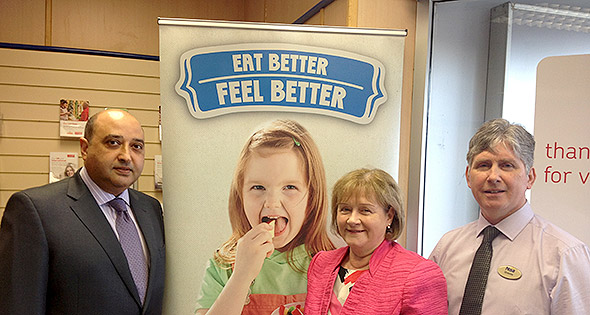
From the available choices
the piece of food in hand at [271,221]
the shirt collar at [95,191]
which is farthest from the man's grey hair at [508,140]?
the shirt collar at [95,191]

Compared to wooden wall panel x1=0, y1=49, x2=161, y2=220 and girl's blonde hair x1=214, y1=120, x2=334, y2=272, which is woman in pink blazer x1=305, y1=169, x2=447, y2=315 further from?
wooden wall panel x1=0, y1=49, x2=161, y2=220

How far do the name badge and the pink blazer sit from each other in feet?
0.77

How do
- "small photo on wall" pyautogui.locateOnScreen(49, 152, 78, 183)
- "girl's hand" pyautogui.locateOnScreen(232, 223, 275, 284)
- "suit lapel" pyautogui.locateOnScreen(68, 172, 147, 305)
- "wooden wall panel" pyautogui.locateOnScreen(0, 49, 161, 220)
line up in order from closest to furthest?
"suit lapel" pyautogui.locateOnScreen(68, 172, 147, 305) → "girl's hand" pyautogui.locateOnScreen(232, 223, 275, 284) → "wooden wall panel" pyautogui.locateOnScreen(0, 49, 161, 220) → "small photo on wall" pyautogui.locateOnScreen(49, 152, 78, 183)

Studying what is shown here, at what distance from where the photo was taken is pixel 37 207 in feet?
6.23

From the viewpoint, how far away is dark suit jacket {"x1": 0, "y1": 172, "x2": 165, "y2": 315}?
1864 millimetres

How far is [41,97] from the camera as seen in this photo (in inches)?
153

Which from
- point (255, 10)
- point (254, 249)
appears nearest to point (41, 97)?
point (255, 10)

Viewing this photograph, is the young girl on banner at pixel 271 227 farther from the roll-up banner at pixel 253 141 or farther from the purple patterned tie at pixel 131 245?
the purple patterned tie at pixel 131 245

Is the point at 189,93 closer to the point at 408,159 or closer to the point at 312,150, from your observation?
the point at 312,150

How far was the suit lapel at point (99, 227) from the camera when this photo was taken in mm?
1978

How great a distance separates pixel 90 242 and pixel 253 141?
0.83 metres

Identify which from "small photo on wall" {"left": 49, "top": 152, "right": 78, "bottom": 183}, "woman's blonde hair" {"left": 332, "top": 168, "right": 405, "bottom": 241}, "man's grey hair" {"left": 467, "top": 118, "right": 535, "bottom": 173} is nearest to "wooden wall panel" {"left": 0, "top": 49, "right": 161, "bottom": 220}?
"small photo on wall" {"left": 49, "top": 152, "right": 78, "bottom": 183}

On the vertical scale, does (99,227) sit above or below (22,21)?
below

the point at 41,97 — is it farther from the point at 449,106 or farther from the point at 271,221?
the point at 449,106
